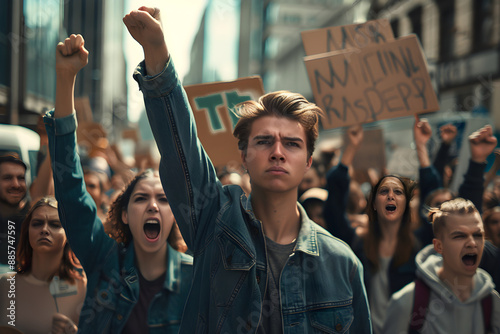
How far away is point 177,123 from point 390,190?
3.41 ft

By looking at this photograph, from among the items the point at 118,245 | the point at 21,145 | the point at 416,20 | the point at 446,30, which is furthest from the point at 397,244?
the point at 416,20

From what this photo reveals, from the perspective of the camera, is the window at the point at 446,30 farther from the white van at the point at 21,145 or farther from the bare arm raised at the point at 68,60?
the bare arm raised at the point at 68,60

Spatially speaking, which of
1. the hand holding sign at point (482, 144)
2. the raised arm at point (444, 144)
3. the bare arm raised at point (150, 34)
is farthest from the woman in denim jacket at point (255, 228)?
the raised arm at point (444, 144)

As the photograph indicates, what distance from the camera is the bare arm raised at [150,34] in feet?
5.13

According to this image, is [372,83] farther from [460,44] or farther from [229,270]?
[460,44]

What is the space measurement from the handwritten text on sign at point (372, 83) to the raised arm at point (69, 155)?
178 centimetres

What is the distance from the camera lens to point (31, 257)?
222cm

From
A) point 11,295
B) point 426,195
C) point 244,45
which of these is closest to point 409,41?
point 426,195

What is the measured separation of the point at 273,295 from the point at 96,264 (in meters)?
0.85

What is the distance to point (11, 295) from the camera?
2176mm

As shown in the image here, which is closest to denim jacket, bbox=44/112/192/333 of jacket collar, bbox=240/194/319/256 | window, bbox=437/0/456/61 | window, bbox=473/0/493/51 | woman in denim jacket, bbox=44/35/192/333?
woman in denim jacket, bbox=44/35/192/333

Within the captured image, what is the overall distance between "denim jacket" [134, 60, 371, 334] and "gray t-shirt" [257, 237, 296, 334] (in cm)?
3

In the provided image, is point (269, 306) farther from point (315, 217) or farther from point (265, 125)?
point (315, 217)

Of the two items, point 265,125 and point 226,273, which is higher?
point 265,125
